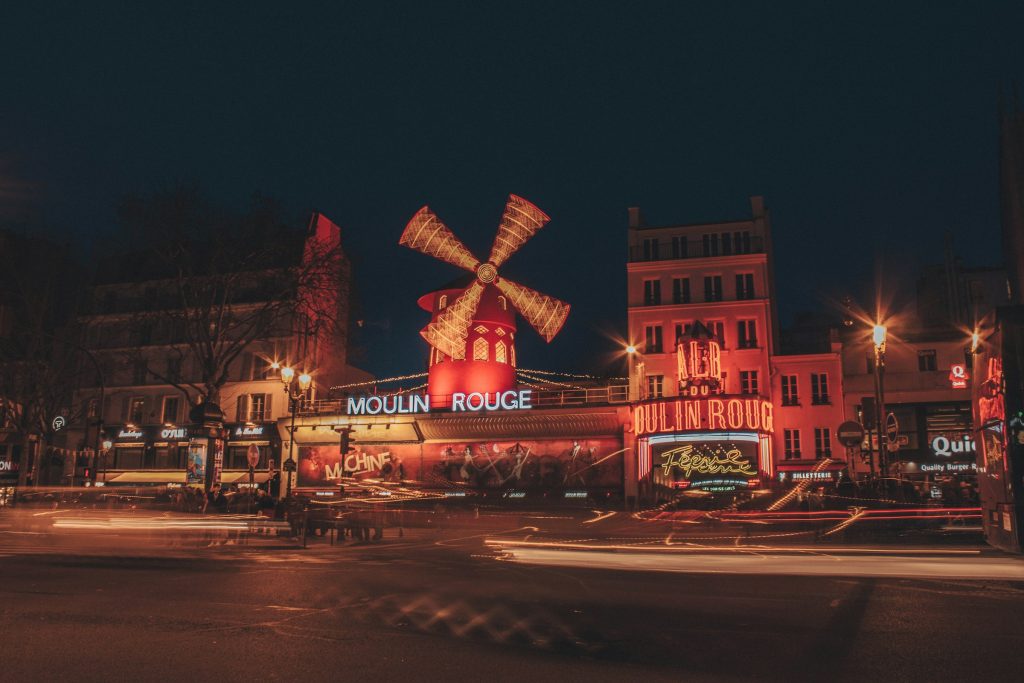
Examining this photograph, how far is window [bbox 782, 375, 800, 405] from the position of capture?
3656cm

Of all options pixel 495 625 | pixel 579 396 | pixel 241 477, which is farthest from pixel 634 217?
pixel 495 625

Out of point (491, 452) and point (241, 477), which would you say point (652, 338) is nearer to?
point (491, 452)

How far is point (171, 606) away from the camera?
838 cm

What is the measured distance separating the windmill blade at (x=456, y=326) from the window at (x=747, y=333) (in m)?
12.3

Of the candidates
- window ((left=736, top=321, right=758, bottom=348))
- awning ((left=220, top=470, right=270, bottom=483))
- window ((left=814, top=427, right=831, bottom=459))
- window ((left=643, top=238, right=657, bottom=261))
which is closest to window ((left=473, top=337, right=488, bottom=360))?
window ((left=643, top=238, right=657, bottom=261))

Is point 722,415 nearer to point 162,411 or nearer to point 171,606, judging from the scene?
point 171,606

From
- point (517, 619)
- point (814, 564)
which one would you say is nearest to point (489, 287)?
point (814, 564)

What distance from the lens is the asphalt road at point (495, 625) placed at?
19.1 feet

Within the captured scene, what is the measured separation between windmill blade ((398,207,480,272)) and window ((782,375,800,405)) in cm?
1537

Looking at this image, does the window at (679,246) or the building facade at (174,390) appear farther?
the building facade at (174,390)

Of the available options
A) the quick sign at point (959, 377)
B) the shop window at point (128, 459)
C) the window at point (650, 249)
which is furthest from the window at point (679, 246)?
the shop window at point (128, 459)

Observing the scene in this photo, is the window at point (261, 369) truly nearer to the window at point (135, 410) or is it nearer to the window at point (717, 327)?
the window at point (135, 410)

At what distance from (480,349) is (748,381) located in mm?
12542

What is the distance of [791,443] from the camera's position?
3631 centimetres
